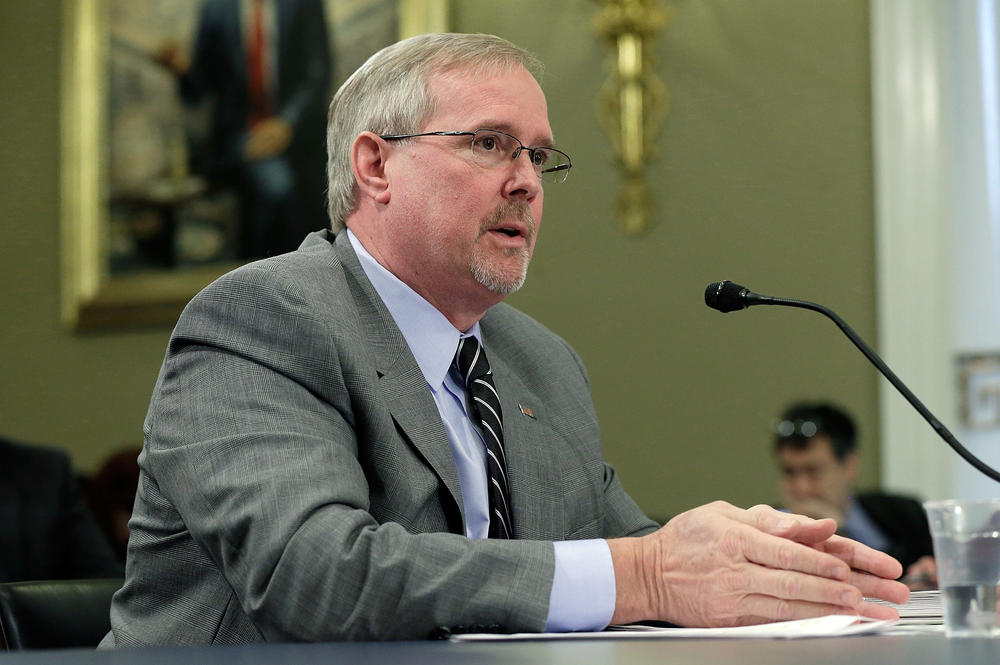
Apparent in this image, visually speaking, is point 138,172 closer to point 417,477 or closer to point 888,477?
point 888,477

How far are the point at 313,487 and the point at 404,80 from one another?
35.3 inches

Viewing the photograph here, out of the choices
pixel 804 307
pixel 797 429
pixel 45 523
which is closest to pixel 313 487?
pixel 804 307

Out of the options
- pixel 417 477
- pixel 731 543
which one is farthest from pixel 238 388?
pixel 731 543

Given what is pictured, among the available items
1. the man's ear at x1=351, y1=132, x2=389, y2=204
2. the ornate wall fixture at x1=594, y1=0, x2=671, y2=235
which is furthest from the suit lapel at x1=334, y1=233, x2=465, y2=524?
the ornate wall fixture at x1=594, y1=0, x2=671, y2=235

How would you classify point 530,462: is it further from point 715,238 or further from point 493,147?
point 715,238

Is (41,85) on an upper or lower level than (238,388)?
upper

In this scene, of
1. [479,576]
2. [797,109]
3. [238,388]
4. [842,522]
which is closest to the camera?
[479,576]

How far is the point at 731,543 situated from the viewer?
4.91 ft

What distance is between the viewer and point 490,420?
206cm

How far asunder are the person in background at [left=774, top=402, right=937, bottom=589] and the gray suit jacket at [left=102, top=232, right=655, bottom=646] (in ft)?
8.07

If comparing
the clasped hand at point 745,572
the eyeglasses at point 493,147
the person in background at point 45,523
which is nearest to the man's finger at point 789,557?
the clasped hand at point 745,572

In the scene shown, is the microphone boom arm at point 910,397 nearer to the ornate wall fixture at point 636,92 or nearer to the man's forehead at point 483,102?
the man's forehead at point 483,102

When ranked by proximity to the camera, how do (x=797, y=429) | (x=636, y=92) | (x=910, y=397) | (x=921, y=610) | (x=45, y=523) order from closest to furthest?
(x=921, y=610), (x=910, y=397), (x=45, y=523), (x=797, y=429), (x=636, y=92)

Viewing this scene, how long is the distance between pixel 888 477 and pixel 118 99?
13.2 feet
